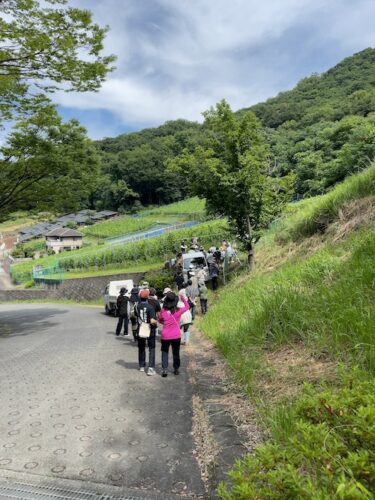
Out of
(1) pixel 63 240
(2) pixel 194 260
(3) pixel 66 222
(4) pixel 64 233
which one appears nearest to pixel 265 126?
(4) pixel 64 233

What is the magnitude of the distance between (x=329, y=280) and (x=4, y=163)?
37.1 ft

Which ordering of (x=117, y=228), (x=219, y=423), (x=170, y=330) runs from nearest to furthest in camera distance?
(x=219, y=423), (x=170, y=330), (x=117, y=228)

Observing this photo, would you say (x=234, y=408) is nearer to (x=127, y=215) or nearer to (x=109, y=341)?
(x=109, y=341)

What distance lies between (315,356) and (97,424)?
3007 millimetres

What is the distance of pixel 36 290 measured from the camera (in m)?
40.4

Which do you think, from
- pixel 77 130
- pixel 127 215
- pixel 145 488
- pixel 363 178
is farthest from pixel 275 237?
pixel 127 215

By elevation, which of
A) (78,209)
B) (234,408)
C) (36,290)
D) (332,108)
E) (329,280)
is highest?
(332,108)

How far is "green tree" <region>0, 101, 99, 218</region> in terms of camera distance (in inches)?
511

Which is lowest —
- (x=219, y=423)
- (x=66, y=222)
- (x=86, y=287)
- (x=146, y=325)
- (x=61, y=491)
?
(x=86, y=287)

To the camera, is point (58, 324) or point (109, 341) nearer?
point (109, 341)

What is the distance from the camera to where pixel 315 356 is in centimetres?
540

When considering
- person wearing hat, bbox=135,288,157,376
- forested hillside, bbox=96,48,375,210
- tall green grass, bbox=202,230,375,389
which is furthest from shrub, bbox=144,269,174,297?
forested hillside, bbox=96,48,375,210

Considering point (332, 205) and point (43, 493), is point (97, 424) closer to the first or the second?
point (43, 493)

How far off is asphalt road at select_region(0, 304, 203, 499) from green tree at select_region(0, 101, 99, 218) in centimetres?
708
